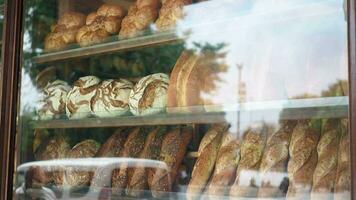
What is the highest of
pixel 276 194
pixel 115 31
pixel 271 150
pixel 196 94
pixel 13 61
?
pixel 115 31

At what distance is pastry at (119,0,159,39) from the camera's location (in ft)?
5.52

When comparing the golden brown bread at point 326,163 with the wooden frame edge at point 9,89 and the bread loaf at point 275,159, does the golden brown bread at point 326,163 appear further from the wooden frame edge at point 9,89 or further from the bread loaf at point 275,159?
the wooden frame edge at point 9,89

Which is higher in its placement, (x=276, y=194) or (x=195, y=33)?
(x=195, y=33)

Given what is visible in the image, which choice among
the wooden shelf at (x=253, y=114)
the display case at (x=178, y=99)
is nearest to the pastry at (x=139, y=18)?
the display case at (x=178, y=99)

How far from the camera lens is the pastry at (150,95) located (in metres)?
1.58

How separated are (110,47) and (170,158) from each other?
1.53 ft

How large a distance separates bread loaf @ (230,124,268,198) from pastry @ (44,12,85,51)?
34.1 inches

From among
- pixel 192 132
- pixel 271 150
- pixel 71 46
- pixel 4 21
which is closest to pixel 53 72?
pixel 71 46

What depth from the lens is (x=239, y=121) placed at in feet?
4.53

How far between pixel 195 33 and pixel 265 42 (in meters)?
0.24

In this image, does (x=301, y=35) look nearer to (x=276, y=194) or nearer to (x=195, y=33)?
(x=195, y=33)

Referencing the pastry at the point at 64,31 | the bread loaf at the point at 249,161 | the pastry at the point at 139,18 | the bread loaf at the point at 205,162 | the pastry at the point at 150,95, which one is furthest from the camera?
the pastry at the point at 64,31

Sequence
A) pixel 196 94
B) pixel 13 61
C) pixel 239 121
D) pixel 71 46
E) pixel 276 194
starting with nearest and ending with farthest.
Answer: pixel 276 194
pixel 239 121
pixel 196 94
pixel 13 61
pixel 71 46

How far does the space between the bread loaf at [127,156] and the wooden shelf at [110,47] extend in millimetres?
314
